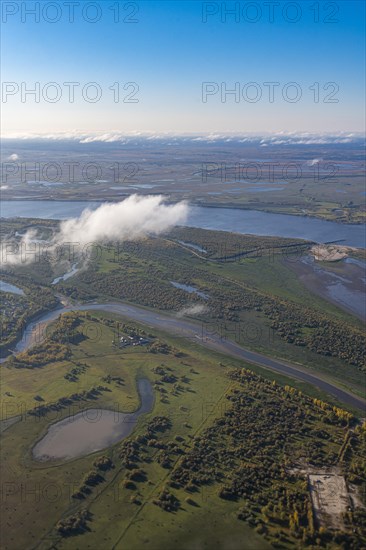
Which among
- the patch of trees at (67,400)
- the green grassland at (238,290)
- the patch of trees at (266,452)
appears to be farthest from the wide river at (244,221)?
the patch of trees at (67,400)

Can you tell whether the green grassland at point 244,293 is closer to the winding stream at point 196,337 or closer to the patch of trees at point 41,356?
the winding stream at point 196,337

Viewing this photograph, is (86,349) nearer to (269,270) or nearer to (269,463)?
(269,463)

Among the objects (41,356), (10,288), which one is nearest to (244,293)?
(41,356)

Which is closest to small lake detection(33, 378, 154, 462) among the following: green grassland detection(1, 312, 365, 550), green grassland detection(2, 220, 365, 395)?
green grassland detection(1, 312, 365, 550)

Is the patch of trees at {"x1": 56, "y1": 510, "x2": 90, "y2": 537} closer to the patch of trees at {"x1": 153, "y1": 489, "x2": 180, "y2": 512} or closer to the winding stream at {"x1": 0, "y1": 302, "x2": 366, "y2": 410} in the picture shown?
the patch of trees at {"x1": 153, "y1": 489, "x2": 180, "y2": 512}

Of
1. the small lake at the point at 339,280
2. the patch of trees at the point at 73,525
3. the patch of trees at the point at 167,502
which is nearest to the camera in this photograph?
the patch of trees at the point at 73,525

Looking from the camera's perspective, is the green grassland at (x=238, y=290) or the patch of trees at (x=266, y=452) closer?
the patch of trees at (x=266, y=452)

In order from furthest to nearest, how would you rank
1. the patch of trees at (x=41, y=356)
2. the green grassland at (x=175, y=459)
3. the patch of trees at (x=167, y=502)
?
1. the patch of trees at (x=41, y=356)
2. the patch of trees at (x=167, y=502)
3. the green grassland at (x=175, y=459)
